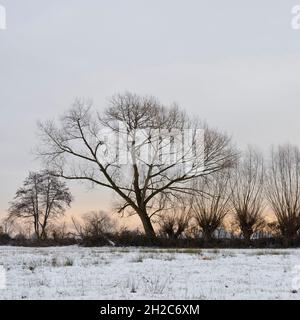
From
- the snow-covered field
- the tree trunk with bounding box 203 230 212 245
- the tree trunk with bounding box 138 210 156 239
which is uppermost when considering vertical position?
the tree trunk with bounding box 138 210 156 239

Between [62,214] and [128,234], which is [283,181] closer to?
[128,234]

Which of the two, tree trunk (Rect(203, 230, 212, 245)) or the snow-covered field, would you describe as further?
tree trunk (Rect(203, 230, 212, 245))

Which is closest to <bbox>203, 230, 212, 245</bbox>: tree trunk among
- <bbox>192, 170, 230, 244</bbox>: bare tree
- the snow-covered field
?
<bbox>192, 170, 230, 244</bbox>: bare tree

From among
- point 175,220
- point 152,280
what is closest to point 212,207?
point 175,220

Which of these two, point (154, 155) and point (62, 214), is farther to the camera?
point (62, 214)

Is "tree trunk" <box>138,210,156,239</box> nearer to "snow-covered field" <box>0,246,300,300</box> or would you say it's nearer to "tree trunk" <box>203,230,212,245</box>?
"tree trunk" <box>203,230,212,245</box>

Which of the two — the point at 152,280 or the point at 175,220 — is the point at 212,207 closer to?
the point at 175,220

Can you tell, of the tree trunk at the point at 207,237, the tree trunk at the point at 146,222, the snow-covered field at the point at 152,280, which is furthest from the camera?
the tree trunk at the point at 146,222

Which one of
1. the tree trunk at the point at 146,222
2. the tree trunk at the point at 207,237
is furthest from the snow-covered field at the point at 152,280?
the tree trunk at the point at 146,222

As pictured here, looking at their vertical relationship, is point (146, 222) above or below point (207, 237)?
above

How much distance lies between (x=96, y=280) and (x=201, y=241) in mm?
21840

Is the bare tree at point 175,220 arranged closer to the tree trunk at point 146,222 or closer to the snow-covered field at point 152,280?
the tree trunk at point 146,222

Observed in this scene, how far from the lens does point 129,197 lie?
39875 millimetres
